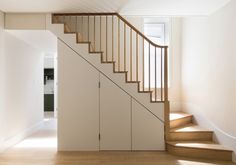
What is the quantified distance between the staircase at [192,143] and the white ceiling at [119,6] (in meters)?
2.01

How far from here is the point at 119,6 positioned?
180 inches

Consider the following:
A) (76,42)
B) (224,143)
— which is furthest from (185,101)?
(76,42)

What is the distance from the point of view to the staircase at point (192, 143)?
426 centimetres

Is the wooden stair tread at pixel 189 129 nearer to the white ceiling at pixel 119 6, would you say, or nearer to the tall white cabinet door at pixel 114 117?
the tall white cabinet door at pixel 114 117

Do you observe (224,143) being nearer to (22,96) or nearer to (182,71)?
(182,71)

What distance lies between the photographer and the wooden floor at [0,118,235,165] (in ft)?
13.4

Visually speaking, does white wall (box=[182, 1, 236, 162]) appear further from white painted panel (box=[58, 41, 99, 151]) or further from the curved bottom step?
white painted panel (box=[58, 41, 99, 151])

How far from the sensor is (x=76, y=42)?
482 centimetres

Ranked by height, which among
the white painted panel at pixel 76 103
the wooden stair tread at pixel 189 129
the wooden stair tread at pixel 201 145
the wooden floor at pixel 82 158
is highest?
the white painted panel at pixel 76 103

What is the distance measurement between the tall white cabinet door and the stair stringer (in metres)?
0.10

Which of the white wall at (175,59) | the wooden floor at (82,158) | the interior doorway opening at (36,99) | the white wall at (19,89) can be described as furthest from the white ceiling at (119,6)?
the wooden floor at (82,158)

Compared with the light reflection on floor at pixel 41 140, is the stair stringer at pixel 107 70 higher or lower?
higher

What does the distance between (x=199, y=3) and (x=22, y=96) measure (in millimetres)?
3936

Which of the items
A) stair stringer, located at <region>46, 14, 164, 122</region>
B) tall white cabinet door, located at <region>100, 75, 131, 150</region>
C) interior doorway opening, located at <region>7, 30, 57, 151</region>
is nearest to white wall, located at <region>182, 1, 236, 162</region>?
stair stringer, located at <region>46, 14, 164, 122</region>
